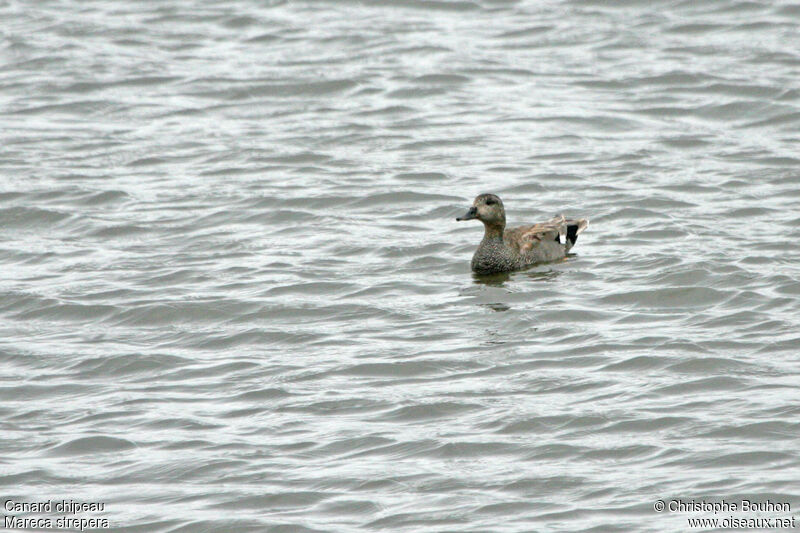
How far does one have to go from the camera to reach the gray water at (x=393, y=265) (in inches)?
357

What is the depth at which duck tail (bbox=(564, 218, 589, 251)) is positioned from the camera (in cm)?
1428

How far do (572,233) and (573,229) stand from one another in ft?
0.15

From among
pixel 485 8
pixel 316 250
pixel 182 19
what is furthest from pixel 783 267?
pixel 182 19

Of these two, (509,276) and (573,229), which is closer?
(509,276)

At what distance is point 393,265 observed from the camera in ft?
45.7

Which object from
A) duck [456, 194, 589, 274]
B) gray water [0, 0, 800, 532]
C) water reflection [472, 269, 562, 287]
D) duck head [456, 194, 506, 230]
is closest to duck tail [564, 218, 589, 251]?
duck [456, 194, 589, 274]

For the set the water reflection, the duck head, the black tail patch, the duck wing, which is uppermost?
the duck head

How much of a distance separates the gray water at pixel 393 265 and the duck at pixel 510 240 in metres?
0.18

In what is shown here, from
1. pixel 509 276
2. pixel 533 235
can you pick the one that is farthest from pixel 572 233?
pixel 509 276

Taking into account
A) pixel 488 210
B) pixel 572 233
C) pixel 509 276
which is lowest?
pixel 509 276

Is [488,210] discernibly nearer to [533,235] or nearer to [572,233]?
[533,235]

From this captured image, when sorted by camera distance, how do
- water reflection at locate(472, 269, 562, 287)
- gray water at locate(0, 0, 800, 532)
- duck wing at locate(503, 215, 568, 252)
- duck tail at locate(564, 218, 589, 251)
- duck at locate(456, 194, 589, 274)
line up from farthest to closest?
duck tail at locate(564, 218, 589, 251) → duck wing at locate(503, 215, 568, 252) → duck at locate(456, 194, 589, 274) → water reflection at locate(472, 269, 562, 287) → gray water at locate(0, 0, 800, 532)

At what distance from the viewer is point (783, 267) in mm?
13094

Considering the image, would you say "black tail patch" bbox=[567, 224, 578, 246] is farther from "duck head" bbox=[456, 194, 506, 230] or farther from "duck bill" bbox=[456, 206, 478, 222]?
"duck bill" bbox=[456, 206, 478, 222]
